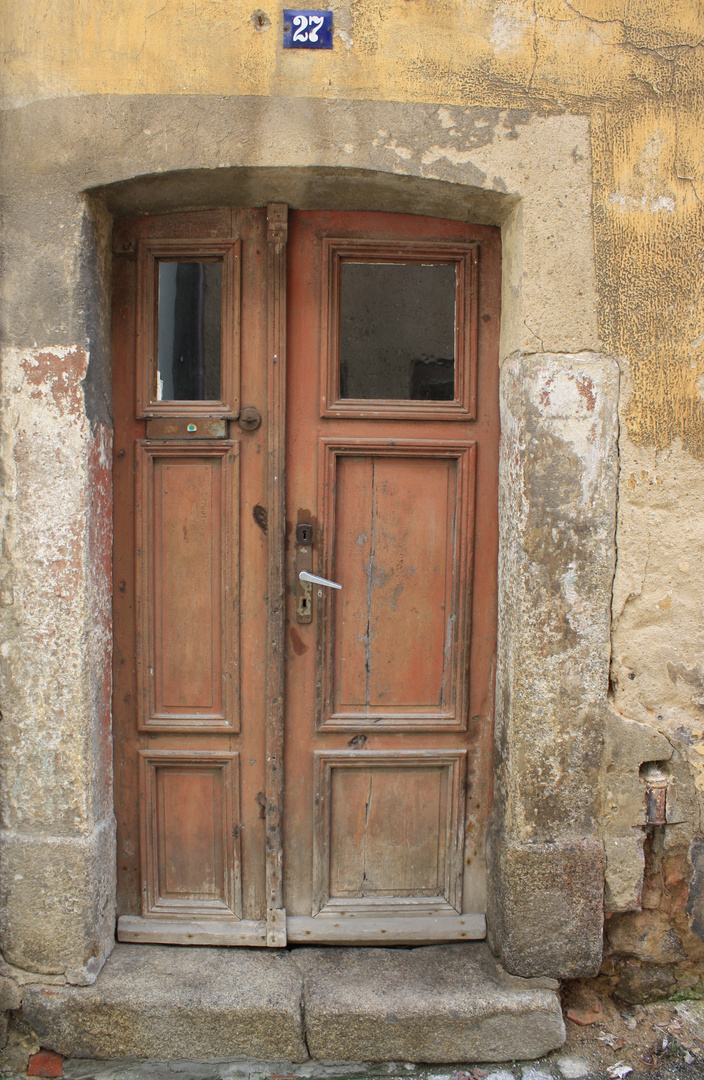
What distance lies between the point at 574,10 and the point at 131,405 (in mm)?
1877

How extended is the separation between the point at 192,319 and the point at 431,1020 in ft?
7.92

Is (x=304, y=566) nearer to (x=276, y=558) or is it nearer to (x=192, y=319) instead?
(x=276, y=558)

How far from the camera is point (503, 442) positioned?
2342mm

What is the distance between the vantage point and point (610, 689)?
227cm

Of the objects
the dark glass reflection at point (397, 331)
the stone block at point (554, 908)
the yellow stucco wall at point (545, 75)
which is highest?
the yellow stucco wall at point (545, 75)

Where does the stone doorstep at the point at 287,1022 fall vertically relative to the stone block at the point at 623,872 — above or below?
below

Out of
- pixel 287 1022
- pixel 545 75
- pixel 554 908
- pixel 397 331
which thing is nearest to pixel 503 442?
pixel 397 331

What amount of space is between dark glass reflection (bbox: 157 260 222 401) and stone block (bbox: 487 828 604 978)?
74.4 inches

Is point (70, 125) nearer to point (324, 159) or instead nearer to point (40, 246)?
point (40, 246)

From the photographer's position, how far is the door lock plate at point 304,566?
93.7 inches

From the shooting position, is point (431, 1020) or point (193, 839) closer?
point (431, 1020)

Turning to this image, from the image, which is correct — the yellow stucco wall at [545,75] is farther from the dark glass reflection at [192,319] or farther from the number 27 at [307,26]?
A: the dark glass reflection at [192,319]

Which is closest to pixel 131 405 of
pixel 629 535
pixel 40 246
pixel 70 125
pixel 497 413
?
pixel 40 246

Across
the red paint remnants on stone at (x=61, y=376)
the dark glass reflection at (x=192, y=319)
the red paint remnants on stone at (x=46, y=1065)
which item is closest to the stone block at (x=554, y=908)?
the red paint remnants on stone at (x=46, y=1065)
